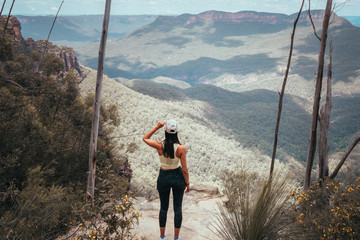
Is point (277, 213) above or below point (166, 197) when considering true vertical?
above

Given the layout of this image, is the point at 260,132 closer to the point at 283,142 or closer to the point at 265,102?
the point at 283,142

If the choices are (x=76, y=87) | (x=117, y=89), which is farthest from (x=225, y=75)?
(x=76, y=87)

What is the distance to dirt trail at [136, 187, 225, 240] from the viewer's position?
12.5 ft

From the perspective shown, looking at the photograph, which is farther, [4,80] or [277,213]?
[4,80]

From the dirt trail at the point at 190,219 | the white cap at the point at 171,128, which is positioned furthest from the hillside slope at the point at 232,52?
the white cap at the point at 171,128

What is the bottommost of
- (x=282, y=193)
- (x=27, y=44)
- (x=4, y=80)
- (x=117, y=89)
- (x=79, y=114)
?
(x=117, y=89)

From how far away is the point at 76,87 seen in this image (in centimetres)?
870

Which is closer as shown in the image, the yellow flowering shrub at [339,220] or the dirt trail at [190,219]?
the yellow flowering shrub at [339,220]

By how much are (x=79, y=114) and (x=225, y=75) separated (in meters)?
138

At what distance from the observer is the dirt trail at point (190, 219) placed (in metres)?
3.81

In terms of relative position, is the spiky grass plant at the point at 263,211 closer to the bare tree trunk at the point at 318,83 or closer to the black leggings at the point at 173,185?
the black leggings at the point at 173,185

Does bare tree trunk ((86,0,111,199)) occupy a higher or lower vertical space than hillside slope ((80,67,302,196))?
higher

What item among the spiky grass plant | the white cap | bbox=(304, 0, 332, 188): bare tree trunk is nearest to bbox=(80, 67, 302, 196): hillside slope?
bbox=(304, 0, 332, 188): bare tree trunk

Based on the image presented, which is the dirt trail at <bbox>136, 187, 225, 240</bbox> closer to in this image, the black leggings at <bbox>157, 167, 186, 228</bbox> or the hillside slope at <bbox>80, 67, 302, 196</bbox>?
the black leggings at <bbox>157, 167, 186, 228</bbox>
